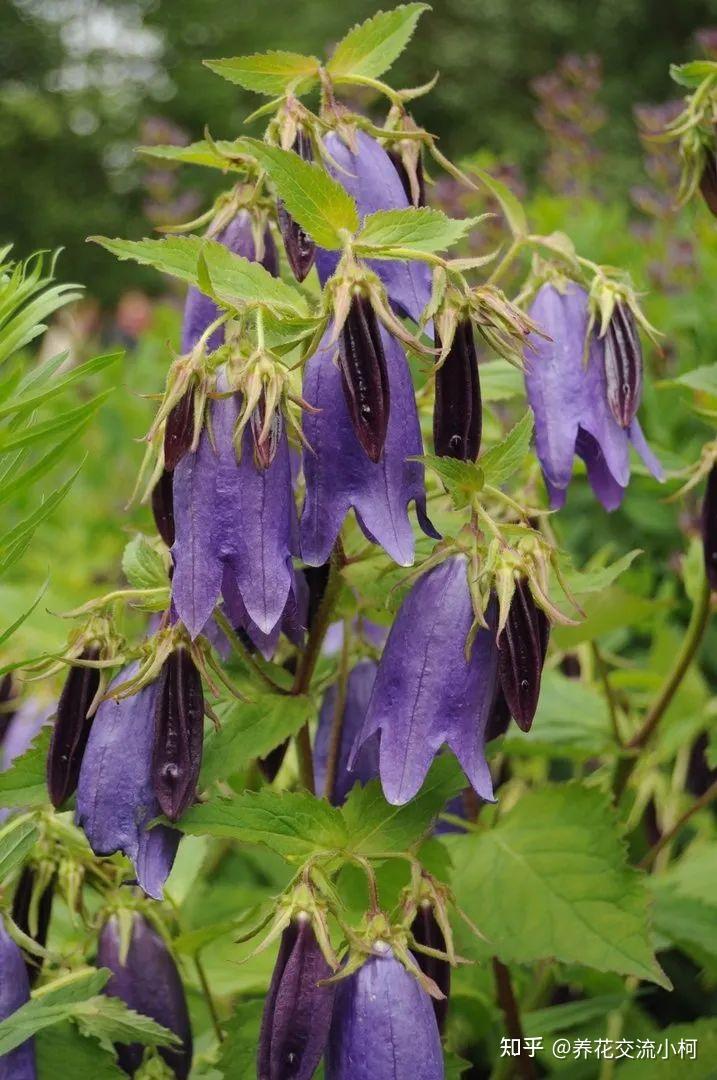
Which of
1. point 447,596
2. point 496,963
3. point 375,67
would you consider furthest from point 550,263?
point 496,963

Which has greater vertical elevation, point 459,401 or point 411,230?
point 411,230

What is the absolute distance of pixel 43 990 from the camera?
3.51ft

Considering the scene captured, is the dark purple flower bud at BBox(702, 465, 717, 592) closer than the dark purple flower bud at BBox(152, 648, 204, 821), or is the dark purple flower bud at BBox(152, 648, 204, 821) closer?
the dark purple flower bud at BBox(152, 648, 204, 821)

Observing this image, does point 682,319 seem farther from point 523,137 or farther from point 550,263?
point 523,137

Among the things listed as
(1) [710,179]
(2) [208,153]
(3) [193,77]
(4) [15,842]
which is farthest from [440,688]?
(3) [193,77]

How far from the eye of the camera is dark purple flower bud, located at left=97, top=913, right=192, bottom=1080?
1.12 metres

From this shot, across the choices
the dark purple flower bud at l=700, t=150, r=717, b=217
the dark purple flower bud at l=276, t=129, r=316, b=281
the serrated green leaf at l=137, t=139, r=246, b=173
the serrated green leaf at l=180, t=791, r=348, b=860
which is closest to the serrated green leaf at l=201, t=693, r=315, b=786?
the serrated green leaf at l=180, t=791, r=348, b=860

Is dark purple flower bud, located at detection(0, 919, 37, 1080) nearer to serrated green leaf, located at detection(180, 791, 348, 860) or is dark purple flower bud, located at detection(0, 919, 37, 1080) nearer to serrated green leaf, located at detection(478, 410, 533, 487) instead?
serrated green leaf, located at detection(180, 791, 348, 860)

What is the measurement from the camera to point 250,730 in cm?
105

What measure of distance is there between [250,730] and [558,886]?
0.37 metres

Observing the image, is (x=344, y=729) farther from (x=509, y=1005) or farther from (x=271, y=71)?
(x=271, y=71)

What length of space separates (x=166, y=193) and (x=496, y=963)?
3435 millimetres

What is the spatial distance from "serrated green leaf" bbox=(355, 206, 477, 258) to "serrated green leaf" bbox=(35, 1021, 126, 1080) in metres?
0.72

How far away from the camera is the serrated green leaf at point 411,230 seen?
91 cm
